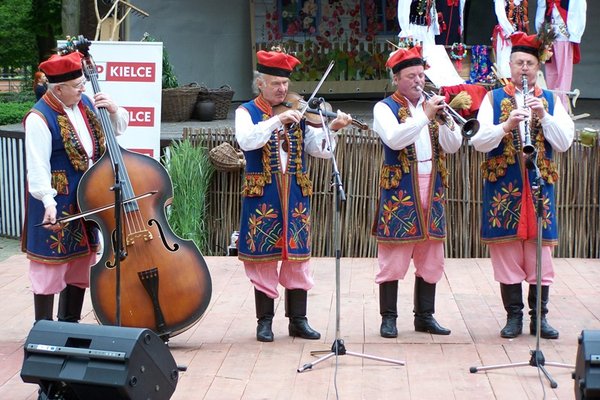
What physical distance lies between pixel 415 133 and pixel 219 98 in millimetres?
6593

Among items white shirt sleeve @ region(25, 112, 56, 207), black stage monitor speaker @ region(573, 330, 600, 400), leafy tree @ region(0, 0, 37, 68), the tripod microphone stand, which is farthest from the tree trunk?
black stage monitor speaker @ region(573, 330, 600, 400)

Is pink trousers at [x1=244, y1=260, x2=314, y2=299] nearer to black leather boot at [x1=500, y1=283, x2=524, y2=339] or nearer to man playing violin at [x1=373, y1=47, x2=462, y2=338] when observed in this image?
man playing violin at [x1=373, y1=47, x2=462, y2=338]

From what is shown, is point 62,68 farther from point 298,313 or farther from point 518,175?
point 518,175

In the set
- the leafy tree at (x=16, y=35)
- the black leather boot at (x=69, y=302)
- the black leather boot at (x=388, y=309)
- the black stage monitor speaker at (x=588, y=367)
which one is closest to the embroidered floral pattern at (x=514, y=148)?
the black leather boot at (x=388, y=309)

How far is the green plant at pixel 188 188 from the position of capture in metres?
8.74

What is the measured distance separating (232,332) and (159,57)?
2561 mm

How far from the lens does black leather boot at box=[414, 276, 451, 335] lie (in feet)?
19.9

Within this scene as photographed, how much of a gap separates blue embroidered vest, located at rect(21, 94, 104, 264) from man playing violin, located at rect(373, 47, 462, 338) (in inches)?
67.2

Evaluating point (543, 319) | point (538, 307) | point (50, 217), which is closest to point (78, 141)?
→ point (50, 217)

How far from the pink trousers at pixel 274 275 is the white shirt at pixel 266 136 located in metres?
0.57

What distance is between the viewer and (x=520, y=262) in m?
5.95

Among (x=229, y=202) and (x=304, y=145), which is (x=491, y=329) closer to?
(x=304, y=145)

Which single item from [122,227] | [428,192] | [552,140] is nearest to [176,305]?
[122,227]

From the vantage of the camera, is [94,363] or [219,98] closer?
[94,363]
